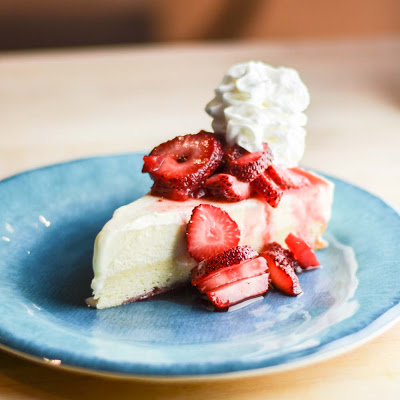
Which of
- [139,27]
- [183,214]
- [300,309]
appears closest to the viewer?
[300,309]

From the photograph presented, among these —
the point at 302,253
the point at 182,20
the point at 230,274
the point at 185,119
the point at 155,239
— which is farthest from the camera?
the point at 182,20

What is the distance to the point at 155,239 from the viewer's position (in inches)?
70.7

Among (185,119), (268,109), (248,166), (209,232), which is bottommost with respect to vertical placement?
(185,119)

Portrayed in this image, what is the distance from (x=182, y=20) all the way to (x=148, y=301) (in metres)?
3.49

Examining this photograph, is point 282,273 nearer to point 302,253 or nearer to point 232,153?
point 302,253

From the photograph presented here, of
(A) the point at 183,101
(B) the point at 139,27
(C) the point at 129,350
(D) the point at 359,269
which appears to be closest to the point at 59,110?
(A) the point at 183,101

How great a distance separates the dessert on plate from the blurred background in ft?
9.43

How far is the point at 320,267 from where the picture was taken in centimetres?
191

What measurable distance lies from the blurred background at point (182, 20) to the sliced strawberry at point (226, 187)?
3108 millimetres

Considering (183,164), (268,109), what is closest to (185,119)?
(268,109)

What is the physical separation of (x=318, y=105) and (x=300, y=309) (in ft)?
6.65

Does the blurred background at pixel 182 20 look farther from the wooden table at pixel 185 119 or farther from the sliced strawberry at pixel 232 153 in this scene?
the sliced strawberry at pixel 232 153

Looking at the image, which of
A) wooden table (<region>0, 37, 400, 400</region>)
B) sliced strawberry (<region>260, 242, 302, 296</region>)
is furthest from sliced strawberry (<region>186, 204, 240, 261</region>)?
wooden table (<region>0, 37, 400, 400</region>)

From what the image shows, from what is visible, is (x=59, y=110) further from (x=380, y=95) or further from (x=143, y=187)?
(x=380, y=95)
